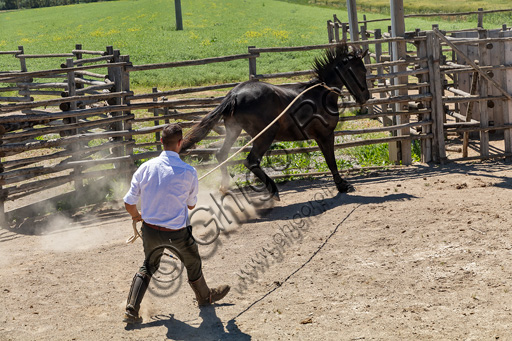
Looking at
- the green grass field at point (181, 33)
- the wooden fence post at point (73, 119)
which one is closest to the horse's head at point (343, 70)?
the wooden fence post at point (73, 119)

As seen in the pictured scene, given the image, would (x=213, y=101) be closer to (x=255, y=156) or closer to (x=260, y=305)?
(x=255, y=156)

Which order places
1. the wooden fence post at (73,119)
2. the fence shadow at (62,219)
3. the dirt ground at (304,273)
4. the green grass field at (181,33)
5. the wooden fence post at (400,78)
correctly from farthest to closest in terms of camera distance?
the green grass field at (181,33) < the wooden fence post at (400,78) < the wooden fence post at (73,119) < the fence shadow at (62,219) < the dirt ground at (304,273)

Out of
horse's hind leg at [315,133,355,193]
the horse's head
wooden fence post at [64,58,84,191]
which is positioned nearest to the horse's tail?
horse's hind leg at [315,133,355,193]

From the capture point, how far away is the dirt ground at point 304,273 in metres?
4.64

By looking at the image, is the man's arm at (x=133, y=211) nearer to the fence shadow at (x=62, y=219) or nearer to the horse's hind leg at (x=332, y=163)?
the fence shadow at (x=62, y=219)

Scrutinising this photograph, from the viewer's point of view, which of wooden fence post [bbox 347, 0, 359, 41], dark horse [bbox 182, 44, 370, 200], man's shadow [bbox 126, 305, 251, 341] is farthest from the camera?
wooden fence post [bbox 347, 0, 359, 41]

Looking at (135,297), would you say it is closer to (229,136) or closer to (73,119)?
(229,136)

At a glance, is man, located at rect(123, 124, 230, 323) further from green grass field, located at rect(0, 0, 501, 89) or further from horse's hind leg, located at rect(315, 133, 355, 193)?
green grass field, located at rect(0, 0, 501, 89)

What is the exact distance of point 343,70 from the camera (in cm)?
867

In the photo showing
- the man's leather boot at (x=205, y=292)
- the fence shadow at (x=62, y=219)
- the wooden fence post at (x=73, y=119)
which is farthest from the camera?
the wooden fence post at (x=73, y=119)

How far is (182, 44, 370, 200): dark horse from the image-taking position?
7.73m

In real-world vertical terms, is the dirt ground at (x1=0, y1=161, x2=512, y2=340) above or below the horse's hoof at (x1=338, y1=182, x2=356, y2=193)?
below

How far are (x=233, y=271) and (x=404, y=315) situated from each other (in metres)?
1.90

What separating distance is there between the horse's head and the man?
4.45m
